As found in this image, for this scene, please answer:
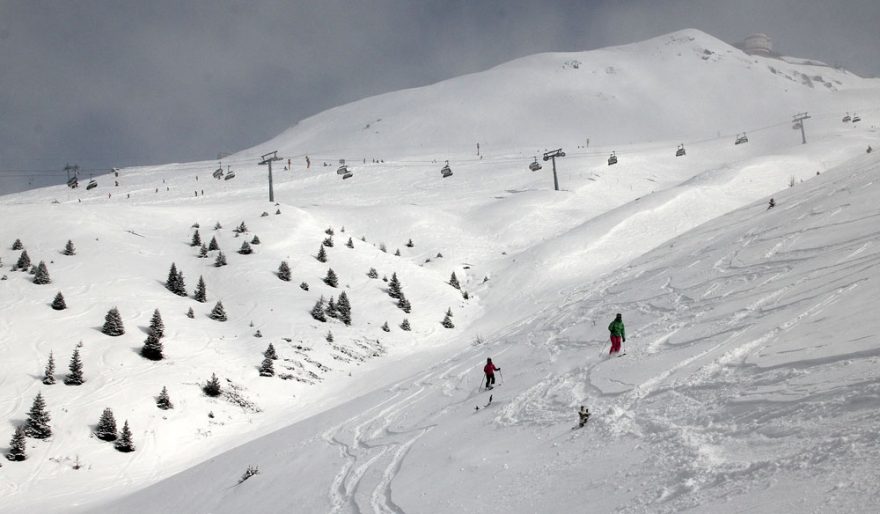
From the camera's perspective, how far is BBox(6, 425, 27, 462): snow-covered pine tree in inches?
677

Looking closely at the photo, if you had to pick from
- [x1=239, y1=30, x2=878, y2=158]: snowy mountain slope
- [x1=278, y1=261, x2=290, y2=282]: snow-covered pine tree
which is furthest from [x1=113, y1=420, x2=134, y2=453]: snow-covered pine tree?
[x1=239, y1=30, x2=878, y2=158]: snowy mountain slope

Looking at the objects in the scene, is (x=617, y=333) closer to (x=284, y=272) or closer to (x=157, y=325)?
(x=157, y=325)

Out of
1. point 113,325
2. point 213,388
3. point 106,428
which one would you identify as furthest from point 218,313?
point 106,428

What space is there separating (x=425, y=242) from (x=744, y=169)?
92.1 ft

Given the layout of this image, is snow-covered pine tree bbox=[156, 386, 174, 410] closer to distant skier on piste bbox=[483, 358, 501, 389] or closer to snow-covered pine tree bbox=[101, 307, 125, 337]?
snow-covered pine tree bbox=[101, 307, 125, 337]

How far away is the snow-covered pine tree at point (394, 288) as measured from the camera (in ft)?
110

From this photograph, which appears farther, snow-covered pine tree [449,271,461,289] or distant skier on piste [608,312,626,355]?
snow-covered pine tree [449,271,461,289]

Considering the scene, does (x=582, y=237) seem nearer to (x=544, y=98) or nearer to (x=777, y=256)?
(x=777, y=256)

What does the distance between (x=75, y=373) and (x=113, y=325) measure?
140 inches

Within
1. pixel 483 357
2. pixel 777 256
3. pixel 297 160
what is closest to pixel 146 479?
pixel 483 357

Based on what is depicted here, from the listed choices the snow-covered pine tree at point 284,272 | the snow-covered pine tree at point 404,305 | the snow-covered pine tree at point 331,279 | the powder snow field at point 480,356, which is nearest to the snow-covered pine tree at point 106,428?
the powder snow field at point 480,356

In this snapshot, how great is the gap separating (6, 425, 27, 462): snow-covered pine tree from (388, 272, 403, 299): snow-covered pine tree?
18.9 metres

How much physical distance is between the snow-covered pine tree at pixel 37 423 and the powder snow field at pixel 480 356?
2.15 feet

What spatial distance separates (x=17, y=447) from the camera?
17.3m
